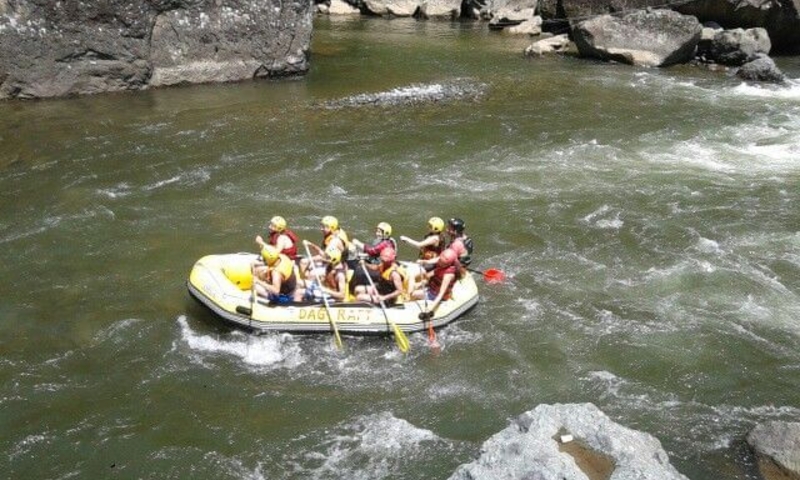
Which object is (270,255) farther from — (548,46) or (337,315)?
(548,46)

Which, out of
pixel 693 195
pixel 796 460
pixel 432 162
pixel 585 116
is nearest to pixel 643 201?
pixel 693 195

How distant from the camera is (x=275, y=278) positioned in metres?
8.16

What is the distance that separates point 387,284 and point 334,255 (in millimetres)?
742

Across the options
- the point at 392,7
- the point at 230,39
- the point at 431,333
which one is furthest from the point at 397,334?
the point at 392,7

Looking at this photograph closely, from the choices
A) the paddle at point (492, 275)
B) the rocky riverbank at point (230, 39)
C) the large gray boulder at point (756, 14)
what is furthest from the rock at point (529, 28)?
the paddle at point (492, 275)

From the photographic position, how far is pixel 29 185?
11930mm

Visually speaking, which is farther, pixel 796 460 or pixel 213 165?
pixel 213 165

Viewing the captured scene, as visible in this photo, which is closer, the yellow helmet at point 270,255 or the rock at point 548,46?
the yellow helmet at point 270,255

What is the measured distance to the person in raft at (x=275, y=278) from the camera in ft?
26.6

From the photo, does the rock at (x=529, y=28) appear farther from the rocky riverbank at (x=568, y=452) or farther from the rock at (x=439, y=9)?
the rocky riverbank at (x=568, y=452)

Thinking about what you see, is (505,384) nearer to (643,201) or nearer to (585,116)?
(643,201)

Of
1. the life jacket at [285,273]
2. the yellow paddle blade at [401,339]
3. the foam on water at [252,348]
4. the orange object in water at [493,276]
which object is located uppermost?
the life jacket at [285,273]

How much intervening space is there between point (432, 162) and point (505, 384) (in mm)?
6802

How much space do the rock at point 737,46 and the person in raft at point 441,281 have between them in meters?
17.3
